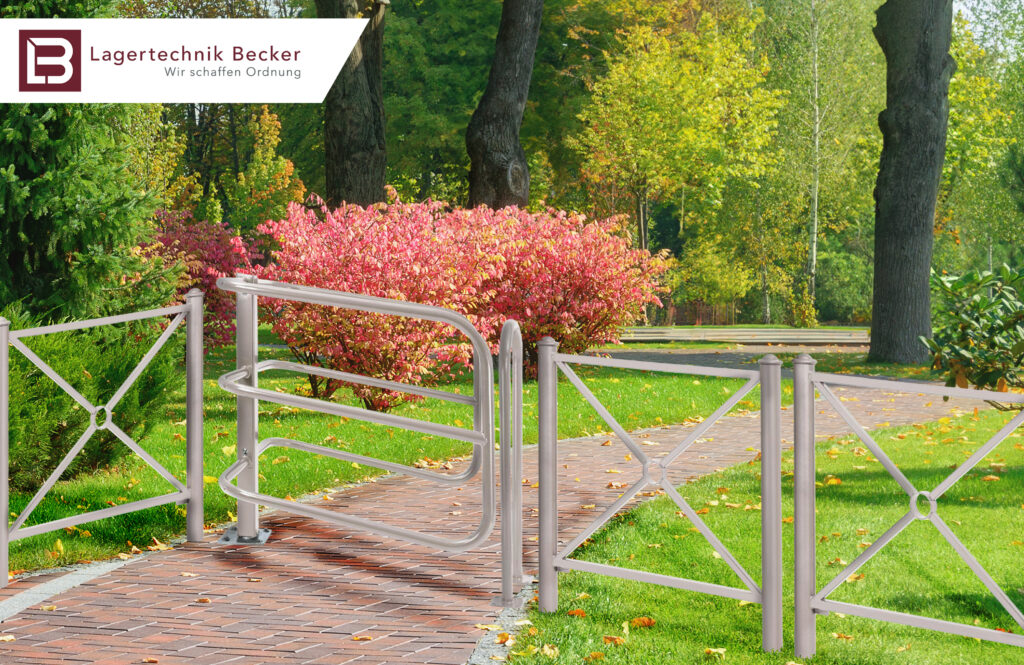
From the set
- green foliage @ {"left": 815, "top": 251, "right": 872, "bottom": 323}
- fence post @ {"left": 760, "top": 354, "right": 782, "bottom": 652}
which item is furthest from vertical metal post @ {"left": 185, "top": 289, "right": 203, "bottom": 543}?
green foliage @ {"left": 815, "top": 251, "right": 872, "bottom": 323}

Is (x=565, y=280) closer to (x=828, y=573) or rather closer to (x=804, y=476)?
(x=828, y=573)

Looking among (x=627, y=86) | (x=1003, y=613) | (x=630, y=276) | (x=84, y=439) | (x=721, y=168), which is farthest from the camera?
(x=721, y=168)

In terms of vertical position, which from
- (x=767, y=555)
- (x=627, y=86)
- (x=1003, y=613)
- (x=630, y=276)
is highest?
(x=627, y=86)

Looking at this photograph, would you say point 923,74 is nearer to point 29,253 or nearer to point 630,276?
point 630,276

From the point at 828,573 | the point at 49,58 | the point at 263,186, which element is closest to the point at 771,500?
the point at 828,573

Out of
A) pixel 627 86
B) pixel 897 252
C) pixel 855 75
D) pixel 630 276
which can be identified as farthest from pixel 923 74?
pixel 855 75

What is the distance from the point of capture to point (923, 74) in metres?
18.1

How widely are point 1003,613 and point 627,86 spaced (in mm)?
25886

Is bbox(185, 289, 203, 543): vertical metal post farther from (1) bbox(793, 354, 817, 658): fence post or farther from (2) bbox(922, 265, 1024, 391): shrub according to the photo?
(2) bbox(922, 265, 1024, 391): shrub

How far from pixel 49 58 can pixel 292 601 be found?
26.9 feet

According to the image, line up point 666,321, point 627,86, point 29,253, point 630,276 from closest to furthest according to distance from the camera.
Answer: point 29,253
point 630,276
point 627,86
point 666,321

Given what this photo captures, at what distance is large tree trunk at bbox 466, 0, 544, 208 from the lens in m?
17.5

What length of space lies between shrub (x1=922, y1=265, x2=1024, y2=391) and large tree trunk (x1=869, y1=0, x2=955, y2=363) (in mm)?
10960

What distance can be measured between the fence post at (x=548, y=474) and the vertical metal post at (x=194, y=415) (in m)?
2.29
